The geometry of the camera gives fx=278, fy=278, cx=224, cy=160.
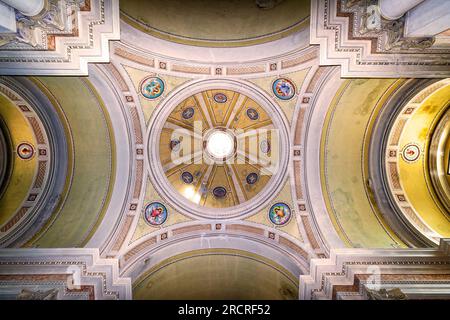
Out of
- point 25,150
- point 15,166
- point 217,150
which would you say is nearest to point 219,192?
point 217,150

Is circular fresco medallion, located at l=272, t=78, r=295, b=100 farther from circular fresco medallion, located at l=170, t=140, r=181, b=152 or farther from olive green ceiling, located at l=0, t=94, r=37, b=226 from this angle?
olive green ceiling, located at l=0, t=94, r=37, b=226

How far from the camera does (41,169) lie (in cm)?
967

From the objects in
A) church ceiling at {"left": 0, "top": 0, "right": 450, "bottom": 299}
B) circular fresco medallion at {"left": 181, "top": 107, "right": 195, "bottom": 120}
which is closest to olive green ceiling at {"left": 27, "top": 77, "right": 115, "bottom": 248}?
church ceiling at {"left": 0, "top": 0, "right": 450, "bottom": 299}

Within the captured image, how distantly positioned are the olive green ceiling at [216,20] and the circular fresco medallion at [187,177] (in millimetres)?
5155

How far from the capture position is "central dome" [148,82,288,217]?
1054cm

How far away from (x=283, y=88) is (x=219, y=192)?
16.1 ft

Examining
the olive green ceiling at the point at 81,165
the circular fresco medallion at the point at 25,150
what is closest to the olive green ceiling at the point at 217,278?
the olive green ceiling at the point at 81,165

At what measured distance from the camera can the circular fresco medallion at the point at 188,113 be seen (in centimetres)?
1097

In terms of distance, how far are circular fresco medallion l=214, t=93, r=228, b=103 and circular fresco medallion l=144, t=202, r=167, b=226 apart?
4.60 meters

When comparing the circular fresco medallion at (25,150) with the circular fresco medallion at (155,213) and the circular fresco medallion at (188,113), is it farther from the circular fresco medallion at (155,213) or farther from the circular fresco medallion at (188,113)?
the circular fresco medallion at (188,113)

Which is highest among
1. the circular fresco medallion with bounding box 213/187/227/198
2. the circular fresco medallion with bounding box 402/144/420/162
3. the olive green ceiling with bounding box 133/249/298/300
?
the circular fresco medallion with bounding box 402/144/420/162

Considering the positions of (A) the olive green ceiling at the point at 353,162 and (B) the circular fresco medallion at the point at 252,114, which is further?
(B) the circular fresco medallion at the point at 252,114

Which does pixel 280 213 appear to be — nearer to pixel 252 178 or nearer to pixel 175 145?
pixel 252 178

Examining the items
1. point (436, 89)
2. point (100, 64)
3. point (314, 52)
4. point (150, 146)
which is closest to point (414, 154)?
point (436, 89)
